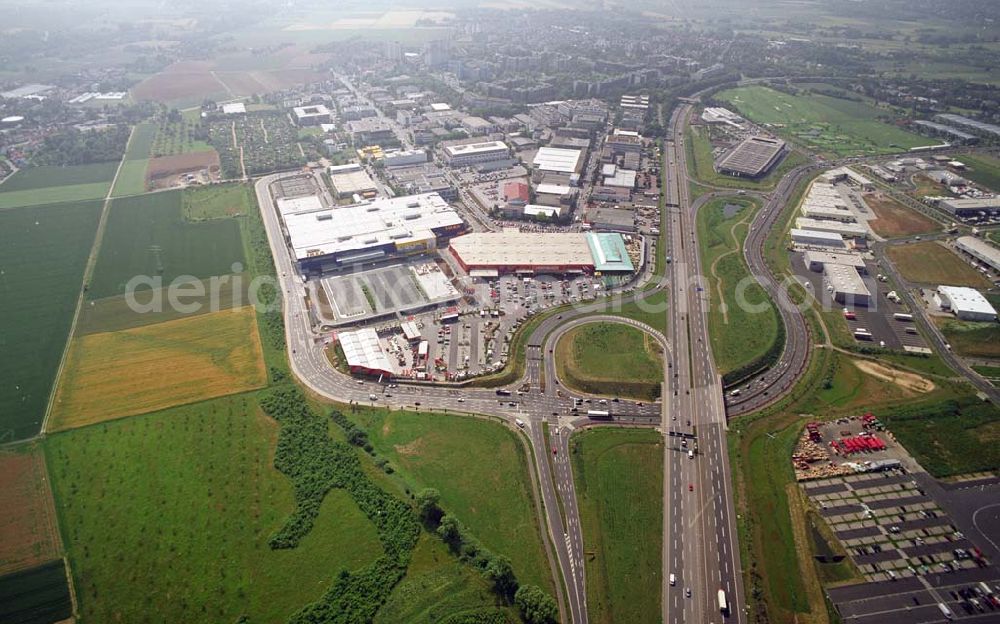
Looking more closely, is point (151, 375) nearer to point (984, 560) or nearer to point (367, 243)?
point (367, 243)

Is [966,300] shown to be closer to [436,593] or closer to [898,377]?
[898,377]

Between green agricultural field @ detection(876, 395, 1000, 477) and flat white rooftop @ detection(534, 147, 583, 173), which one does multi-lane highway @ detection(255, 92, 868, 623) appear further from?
flat white rooftop @ detection(534, 147, 583, 173)

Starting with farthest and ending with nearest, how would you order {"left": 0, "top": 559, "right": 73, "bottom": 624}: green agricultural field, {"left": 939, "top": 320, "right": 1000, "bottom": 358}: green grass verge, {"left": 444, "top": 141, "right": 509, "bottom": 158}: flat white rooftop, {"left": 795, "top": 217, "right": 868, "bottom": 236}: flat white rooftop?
{"left": 444, "top": 141, "right": 509, "bottom": 158}: flat white rooftop < {"left": 795, "top": 217, "right": 868, "bottom": 236}: flat white rooftop < {"left": 939, "top": 320, "right": 1000, "bottom": 358}: green grass verge < {"left": 0, "top": 559, "right": 73, "bottom": 624}: green agricultural field

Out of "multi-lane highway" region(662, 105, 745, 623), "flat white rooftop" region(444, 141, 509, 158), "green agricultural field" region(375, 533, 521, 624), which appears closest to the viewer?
"green agricultural field" region(375, 533, 521, 624)

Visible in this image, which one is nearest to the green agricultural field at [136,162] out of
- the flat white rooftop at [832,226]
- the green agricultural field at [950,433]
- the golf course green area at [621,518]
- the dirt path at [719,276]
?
the golf course green area at [621,518]

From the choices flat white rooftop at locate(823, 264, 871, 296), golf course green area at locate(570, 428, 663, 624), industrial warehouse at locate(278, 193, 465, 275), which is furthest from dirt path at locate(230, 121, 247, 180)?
flat white rooftop at locate(823, 264, 871, 296)
